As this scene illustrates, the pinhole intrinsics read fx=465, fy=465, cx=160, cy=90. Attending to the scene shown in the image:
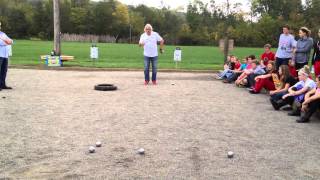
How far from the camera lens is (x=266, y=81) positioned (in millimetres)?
12688

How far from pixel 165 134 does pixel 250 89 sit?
21.0 ft

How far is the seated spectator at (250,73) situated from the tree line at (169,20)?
180ft

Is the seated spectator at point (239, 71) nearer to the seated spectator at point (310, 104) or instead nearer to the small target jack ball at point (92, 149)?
the seated spectator at point (310, 104)

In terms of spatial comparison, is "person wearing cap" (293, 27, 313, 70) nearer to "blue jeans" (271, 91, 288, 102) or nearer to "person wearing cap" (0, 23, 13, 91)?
"blue jeans" (271, 91, 288, 102)

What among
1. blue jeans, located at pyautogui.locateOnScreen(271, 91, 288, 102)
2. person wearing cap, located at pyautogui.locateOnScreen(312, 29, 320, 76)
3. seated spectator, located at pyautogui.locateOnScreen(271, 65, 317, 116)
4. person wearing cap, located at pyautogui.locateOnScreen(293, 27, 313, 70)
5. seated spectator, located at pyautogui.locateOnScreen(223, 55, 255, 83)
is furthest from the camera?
seated spectator, located at pyautogui.locateOnScreen(223, 55, 255, 83)

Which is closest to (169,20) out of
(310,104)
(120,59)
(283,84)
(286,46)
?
(120,59)

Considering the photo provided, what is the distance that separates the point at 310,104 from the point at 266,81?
3.87m

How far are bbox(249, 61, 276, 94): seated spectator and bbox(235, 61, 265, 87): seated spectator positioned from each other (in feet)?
1.44

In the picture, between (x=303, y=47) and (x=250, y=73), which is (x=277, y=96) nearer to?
(x=303, y=47)

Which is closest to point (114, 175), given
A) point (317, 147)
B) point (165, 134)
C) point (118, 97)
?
point (165, 134)

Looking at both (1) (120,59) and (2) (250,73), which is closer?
(2) (250,73)

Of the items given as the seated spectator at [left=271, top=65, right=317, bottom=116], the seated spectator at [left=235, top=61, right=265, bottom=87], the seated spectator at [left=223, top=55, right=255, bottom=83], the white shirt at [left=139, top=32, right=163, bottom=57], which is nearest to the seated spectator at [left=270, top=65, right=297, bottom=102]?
the seated spectator at [left=271, top=65, right=317, bottom=116]

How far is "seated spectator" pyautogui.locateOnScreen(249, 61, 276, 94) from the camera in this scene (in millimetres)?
12465

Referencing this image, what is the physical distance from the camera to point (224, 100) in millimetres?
11766
